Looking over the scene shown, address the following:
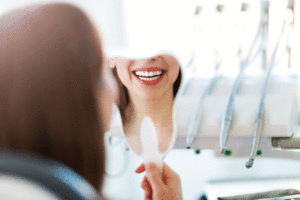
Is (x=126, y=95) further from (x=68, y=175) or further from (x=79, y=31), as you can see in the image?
(x=68, y=175)

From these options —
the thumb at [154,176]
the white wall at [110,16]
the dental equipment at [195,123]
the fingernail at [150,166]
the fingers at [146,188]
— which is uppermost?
the white wall at [110,16]

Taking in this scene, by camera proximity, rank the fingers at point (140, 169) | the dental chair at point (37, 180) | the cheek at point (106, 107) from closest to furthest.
Answer: the dental chair at point (37, 180) → the cheek at point (106, 107) → the fingers at point (140, 169)

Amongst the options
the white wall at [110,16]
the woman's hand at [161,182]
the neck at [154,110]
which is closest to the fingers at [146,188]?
the woman's hand at [161,182]

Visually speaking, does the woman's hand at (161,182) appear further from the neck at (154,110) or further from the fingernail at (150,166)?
the neck at (154,110)

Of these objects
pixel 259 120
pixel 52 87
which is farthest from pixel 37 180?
pixel 259 120

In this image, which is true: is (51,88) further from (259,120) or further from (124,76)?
(259,120)

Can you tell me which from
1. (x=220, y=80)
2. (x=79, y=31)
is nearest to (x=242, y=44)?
(x=220, y=80)

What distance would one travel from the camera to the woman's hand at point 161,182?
0.68 m

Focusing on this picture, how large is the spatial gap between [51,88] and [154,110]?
13.9 inches

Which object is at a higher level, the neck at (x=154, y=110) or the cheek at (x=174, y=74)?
the cheek at (x=174, y=74)

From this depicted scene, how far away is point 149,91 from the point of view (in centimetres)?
71

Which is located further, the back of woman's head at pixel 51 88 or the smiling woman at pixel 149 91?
the smiling woman at pixel 149 91

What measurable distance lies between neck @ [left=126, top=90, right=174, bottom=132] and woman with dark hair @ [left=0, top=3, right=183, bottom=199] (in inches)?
9.2

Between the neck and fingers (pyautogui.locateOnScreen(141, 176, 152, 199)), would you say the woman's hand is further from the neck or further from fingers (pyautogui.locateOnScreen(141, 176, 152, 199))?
the neck
